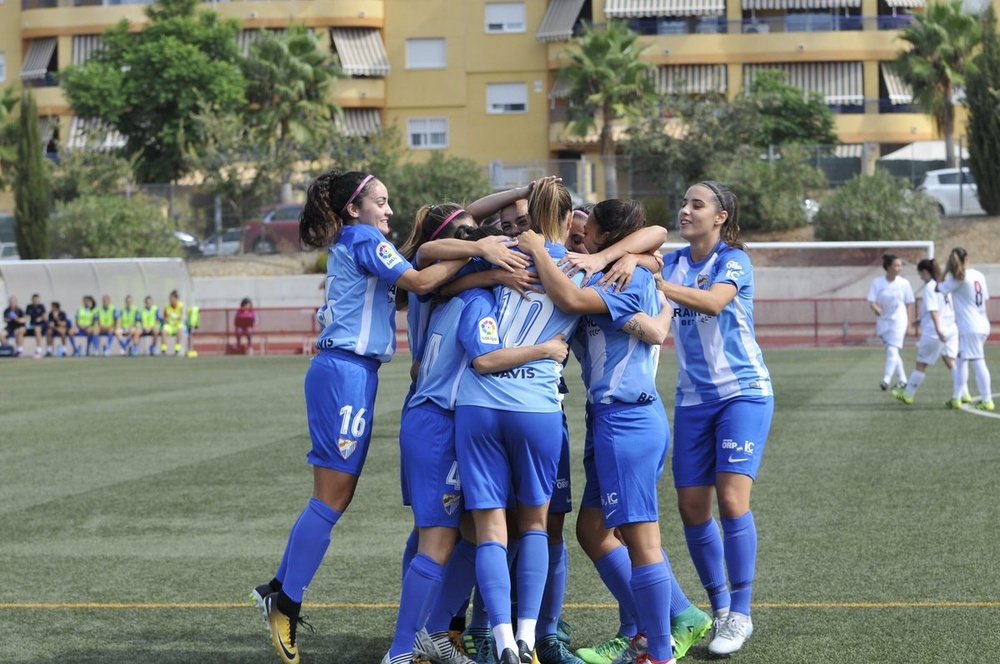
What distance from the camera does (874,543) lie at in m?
8.97

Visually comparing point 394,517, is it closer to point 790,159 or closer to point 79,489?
point 79,489

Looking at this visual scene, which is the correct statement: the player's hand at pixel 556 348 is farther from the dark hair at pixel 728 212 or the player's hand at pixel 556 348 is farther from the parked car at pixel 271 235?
the parked car at pixel 271 235

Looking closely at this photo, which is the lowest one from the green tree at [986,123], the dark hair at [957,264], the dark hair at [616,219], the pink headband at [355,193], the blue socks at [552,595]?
the blue socks at [552,595]

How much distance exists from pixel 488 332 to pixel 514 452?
1.56 feet

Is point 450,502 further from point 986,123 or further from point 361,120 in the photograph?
point 361,120

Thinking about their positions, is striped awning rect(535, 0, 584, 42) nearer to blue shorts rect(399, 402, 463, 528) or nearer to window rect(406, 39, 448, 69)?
window rect(406, 39, 448, 69)

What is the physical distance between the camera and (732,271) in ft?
21.7

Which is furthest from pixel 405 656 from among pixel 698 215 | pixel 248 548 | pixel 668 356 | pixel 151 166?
pixel 151 166

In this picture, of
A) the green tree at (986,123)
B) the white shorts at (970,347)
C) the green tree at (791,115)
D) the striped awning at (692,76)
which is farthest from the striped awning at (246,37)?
the white shorts at (970,347)

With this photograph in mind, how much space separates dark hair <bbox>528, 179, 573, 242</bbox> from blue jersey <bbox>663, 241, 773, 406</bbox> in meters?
0.95

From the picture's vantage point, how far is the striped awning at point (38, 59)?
6756cm

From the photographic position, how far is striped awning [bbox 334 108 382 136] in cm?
6556

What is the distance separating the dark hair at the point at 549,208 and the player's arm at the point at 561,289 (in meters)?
0.16

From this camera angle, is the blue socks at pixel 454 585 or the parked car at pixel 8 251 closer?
the blue socks at pixel 454 585
